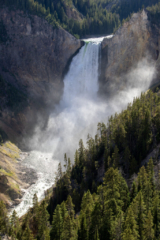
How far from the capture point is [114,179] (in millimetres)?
34688

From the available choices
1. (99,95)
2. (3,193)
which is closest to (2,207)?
(3,193)

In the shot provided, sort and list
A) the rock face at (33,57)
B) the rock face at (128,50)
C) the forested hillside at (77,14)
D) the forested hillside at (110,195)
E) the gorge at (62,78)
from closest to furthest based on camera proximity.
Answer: the forested hillside at (110,195) < the gorge at (62,78) < the rock face at (128,50) < the rock face at (33,57) < the forested hillside at (77,14)

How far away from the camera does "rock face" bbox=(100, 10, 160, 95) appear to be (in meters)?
83.9

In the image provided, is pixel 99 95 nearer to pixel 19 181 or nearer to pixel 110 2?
pixel 19 181

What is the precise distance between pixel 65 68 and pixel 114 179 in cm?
7822

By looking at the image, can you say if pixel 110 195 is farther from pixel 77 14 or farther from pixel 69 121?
pixel 77 14

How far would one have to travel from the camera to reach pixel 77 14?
133 m

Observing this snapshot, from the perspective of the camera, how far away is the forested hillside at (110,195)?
99.5 feet

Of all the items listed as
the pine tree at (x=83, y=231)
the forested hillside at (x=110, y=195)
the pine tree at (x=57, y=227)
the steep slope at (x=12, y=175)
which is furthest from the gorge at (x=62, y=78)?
the pine tree at (x=83, y=231)

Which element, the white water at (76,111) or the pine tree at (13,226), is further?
the white water at (76,111)

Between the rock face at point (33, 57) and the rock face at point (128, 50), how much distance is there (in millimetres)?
18453

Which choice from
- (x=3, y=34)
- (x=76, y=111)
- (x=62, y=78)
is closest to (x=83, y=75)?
(x=62, y=78)

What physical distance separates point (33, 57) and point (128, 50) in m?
37.9

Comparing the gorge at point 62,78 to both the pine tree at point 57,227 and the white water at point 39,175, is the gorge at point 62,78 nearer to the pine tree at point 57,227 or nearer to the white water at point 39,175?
the white water at point 39,175
